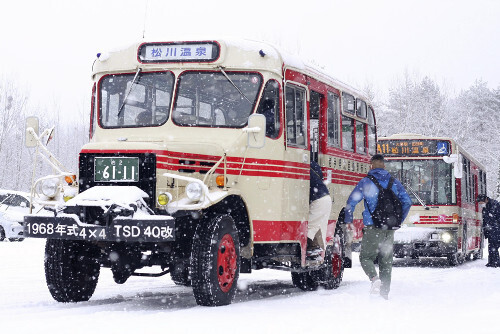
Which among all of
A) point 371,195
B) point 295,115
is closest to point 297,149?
point 295,115

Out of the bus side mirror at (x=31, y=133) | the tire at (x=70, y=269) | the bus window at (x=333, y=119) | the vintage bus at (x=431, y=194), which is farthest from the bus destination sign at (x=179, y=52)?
the vintage bus at (x=431, y=194)

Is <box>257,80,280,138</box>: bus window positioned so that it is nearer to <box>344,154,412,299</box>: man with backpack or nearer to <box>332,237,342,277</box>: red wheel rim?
<box>344,154,412,299</box>: man with backpack

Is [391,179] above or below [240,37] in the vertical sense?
below

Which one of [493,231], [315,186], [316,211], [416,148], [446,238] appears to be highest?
[416,148]

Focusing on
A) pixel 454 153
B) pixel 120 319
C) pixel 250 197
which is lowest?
pixel 120 319

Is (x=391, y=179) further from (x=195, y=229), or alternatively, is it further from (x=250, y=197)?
(x=195, y=229)

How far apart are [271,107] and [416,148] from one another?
10.6 metres

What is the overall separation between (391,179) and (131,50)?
12.8ft

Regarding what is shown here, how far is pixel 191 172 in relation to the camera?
9523 millimetres

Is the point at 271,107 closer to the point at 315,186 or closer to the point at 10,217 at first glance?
the point at 315,186

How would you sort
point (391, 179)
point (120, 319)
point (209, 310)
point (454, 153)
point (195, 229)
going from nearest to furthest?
point (120, 319) → point (209, 310) → point (195, 229) → point (391, 179) → point (454, 153)

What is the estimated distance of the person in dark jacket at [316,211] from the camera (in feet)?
39.1

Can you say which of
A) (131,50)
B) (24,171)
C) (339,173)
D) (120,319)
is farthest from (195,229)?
(24,171)

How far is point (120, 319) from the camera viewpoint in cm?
812
